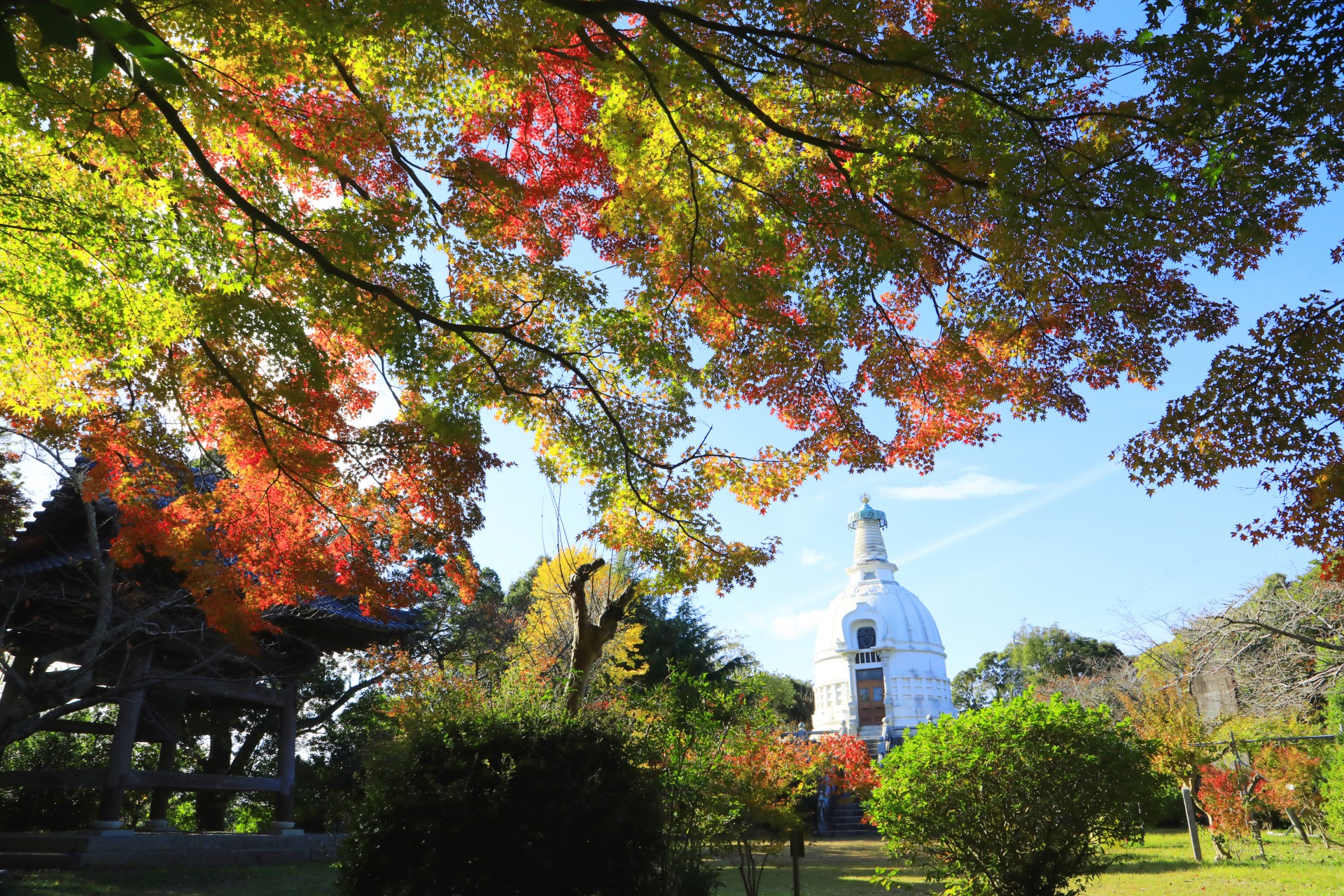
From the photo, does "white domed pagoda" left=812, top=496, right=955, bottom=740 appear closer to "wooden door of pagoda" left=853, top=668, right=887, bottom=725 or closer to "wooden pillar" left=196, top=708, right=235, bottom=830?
"wooden door of pagoda" left=853, top=668, right=887, bottom=725

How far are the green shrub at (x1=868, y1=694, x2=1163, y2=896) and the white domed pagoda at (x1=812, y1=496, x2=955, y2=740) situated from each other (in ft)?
97.4

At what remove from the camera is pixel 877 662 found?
3875cm

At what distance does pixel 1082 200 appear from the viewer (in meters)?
5.41

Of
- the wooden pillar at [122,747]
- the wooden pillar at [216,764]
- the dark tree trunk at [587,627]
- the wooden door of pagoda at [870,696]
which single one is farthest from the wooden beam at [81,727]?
the wooden door of pagoda at [870,696]

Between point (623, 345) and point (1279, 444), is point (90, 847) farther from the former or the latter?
point (1279, 444)

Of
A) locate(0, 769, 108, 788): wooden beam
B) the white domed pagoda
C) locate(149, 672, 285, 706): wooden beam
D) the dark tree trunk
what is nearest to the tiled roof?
locate(149, 672, 285, 706): wooden beam

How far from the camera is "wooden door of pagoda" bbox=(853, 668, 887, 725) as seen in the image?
123 ft

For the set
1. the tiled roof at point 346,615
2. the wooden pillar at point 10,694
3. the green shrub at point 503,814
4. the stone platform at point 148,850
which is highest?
the tiled roof at point 346,615

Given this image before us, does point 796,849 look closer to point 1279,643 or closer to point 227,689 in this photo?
point 227,689

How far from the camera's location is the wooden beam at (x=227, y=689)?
40.7 ft

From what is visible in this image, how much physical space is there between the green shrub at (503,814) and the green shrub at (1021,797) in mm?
3568

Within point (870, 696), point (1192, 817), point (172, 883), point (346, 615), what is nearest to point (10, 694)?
point (172, 883)

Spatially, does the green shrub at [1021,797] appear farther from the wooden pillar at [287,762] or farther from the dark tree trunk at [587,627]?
the wooden pillar at [287,762]

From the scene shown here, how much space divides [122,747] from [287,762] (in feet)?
10.5
